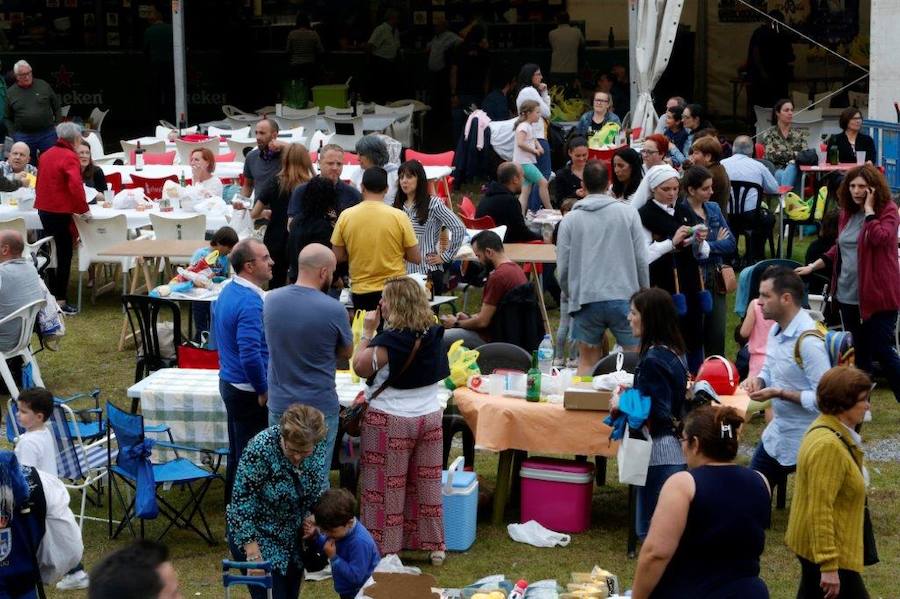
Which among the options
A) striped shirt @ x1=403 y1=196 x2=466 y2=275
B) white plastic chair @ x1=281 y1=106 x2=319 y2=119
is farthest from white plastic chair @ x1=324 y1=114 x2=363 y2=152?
striped shirt @ x1=403 y1=196 x2=466 y2=275

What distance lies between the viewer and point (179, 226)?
35.7 feet

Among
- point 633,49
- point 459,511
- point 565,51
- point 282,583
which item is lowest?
point 459,511

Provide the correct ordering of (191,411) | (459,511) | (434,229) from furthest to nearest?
(434,229) < (191,411) < (459,511)

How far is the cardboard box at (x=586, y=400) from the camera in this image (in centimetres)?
658

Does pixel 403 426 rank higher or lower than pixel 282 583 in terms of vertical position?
higher

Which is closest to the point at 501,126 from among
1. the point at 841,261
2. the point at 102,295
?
the point at 102,295

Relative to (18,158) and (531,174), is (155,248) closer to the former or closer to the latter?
(18,158)

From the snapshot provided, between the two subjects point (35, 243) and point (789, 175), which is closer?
point (35, 243)

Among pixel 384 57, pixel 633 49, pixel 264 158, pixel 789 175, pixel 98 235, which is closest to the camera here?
pixel 264 158

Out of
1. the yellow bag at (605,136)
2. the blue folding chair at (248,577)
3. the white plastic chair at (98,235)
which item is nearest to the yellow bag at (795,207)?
the yellow bag at (605,136)

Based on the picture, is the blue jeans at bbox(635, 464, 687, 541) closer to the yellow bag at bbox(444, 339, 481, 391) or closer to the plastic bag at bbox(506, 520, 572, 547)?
the plastic bag at bbox(506, 520, 572, 547)

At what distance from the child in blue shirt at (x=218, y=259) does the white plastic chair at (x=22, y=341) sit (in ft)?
3.59

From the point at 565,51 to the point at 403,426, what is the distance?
1325 cm

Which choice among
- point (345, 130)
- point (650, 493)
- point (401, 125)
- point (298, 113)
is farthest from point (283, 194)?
point (401, 125)
